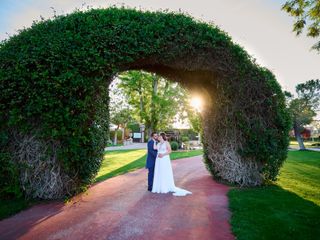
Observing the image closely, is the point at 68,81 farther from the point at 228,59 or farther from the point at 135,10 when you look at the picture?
the point at 228,59

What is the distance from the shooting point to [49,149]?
6.74 metres

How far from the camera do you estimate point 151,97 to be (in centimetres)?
2573

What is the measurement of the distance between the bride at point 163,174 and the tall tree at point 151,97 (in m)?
15.5

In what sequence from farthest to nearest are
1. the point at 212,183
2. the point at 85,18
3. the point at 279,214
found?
the point at 212,183, the point at 85,18, the point at 279,214

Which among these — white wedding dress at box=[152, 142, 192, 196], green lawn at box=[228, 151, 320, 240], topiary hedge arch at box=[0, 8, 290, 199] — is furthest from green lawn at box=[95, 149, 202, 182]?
green lawn at box=[228, 151, 320, 240]

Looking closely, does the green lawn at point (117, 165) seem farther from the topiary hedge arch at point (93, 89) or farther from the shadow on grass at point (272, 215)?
the shadow on grass at point (272, 215)

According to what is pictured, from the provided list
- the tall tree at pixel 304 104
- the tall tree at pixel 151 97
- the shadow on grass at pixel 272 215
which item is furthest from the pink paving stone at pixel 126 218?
the tall tree at pixel 304 104

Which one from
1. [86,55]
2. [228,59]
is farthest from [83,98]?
[228,59]

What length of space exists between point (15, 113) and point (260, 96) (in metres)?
8.11

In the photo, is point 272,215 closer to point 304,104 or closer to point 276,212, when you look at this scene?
point 276,212

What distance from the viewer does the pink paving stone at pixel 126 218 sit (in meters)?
4.74

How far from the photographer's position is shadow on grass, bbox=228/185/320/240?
15.6 feet

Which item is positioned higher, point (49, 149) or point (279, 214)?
point (49, 149)

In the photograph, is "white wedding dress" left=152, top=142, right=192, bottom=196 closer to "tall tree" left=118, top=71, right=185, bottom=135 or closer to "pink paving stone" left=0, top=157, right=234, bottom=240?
"pink paving stone" left=0, top=157, right=234, bottom=240
